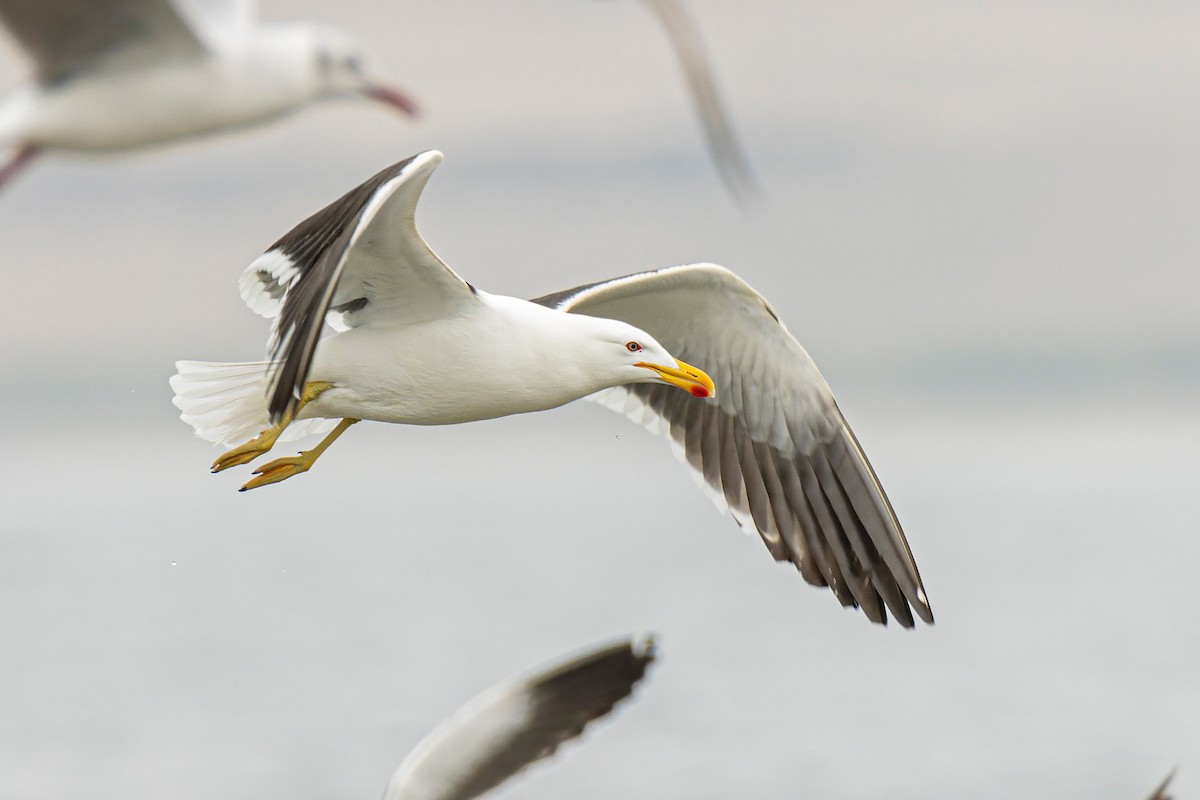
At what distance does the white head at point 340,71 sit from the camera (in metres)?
8.42

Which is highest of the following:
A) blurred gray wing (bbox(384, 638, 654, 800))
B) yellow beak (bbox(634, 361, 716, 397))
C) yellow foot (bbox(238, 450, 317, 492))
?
yellow beak (bbox(634, 361, 716, 397))

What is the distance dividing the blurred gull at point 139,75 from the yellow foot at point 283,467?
154cm

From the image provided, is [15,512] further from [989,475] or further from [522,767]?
[522,767]

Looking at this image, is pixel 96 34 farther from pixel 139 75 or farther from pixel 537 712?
pixel 537 712

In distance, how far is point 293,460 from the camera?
7.71 metres

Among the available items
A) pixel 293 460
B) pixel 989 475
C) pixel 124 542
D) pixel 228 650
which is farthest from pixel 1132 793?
pixel 989 475

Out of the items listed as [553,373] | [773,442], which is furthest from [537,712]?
[773,442]

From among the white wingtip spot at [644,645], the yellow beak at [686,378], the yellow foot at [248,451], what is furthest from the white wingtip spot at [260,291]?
the white wingtip spot at [644,645]

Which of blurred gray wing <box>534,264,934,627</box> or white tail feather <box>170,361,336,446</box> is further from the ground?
white tail feather <box>170,361,336,446</box>

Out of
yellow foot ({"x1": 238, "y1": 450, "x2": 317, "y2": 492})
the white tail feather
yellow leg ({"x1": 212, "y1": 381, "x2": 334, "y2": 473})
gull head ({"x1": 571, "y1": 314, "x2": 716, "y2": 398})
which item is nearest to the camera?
yellow leg ({"x1": 212, "y1": 381, "x2": 334, "y2": 473})

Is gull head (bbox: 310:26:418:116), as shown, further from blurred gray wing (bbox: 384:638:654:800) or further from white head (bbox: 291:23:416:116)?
blurred gray wing (bbox: 384:638:654:800)

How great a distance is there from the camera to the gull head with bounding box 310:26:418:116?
27.7 ft

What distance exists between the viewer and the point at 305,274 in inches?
269

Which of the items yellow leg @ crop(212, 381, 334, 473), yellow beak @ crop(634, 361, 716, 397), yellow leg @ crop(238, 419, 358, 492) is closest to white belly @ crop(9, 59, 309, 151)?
yellow leg @ crop(212, 381, 334, 473)
